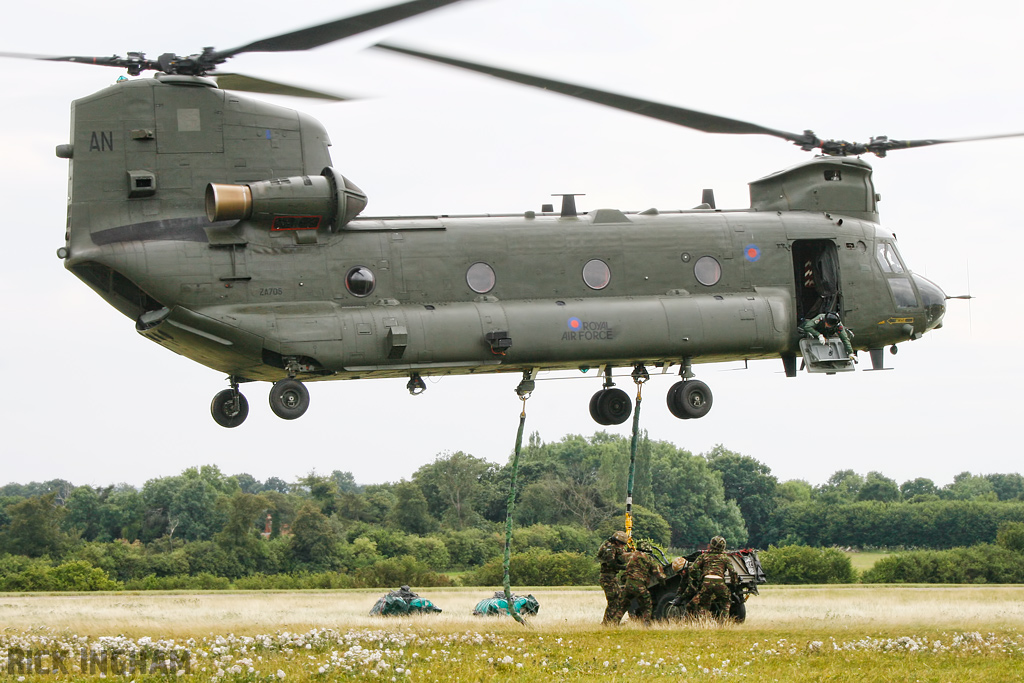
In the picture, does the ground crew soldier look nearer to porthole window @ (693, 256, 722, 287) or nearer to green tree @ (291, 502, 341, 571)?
porthole window @ (693, 256, 722, 287)

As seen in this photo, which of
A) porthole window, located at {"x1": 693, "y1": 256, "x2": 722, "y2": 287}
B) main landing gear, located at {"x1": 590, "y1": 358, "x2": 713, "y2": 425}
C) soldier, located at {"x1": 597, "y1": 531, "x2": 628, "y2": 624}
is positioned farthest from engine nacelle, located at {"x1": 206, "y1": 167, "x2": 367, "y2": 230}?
soldier, located at {"x1": 597, "y1": 531, "x2": 628, "y2": 624}

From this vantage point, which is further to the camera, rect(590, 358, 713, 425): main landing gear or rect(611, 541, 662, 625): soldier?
rect(611, 541, 662, 625): soldier

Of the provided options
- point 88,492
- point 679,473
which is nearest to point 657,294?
point 679,473

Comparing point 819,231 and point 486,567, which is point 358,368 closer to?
point 819,231

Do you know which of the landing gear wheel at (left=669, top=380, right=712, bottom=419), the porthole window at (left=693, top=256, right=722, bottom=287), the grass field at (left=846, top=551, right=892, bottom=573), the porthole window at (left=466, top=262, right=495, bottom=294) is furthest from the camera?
the grass field at (left=846, top=551, right=892, bottom=573)

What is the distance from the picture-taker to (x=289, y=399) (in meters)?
18.8

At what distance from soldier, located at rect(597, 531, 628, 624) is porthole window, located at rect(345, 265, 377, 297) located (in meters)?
6.86

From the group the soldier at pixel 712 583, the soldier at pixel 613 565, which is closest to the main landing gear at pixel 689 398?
the soldier at pixel 712 583

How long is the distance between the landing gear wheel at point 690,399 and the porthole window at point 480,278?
391cm

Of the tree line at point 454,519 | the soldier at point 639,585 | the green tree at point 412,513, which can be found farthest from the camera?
the green tree at point 412,513

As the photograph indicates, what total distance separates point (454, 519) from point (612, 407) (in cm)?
3129

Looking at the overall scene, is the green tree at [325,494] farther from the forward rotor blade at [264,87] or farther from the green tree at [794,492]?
the forward rotor blade at [264,87]

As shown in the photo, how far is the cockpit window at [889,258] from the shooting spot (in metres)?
22.6

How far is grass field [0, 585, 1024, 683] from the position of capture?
1616cm
